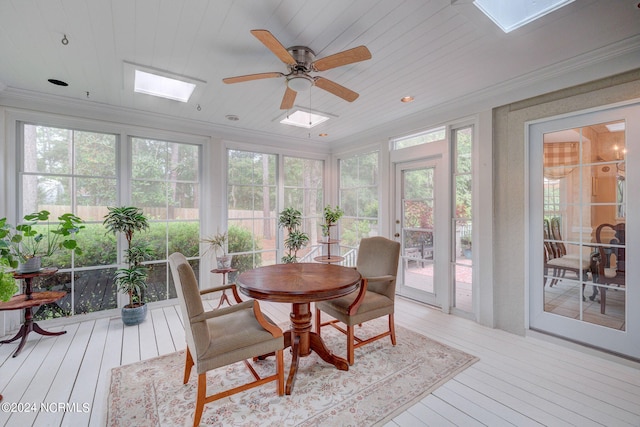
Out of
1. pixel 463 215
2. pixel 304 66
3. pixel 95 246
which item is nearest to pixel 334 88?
pixel 304 66

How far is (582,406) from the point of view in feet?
6.11

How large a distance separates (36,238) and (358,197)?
4241 millimetres

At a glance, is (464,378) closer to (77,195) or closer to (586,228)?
(586,228)

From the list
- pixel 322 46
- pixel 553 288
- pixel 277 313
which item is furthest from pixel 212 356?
pixel 553 288

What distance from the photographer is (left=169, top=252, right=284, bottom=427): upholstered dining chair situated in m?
1.72

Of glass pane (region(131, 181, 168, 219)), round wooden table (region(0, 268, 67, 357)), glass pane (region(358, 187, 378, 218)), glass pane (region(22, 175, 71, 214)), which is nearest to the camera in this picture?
round wooden table (region(0, 268, 67, 357))

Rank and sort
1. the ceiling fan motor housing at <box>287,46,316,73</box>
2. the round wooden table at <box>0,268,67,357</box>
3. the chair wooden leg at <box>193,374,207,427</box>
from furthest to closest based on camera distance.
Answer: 1. the round wooden table at <box>0,268,67,357</box>
2. the ceiling fan motor housing at <box>287,46,316,73</box>
3. the chair wooden leg at <box>193,374,207,427</box>

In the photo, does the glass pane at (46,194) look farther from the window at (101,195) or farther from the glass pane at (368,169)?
the glass pane at (368,169)

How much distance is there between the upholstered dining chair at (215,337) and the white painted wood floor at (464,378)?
0.71 m

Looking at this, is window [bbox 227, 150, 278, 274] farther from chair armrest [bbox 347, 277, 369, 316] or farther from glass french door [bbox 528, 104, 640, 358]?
glass french door [bbox 528, 104, 640, 358]

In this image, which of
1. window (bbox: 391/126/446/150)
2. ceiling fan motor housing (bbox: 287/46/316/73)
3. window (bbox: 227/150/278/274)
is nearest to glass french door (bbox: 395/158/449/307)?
window (bbox: 391/126/446/150)

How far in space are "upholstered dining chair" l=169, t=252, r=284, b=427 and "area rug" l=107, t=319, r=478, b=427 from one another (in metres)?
0.13

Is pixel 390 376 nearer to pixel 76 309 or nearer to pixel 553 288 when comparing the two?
pixel 553 288

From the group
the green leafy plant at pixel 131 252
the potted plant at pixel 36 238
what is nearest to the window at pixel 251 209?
the green leafy plant at pixel 131 252
